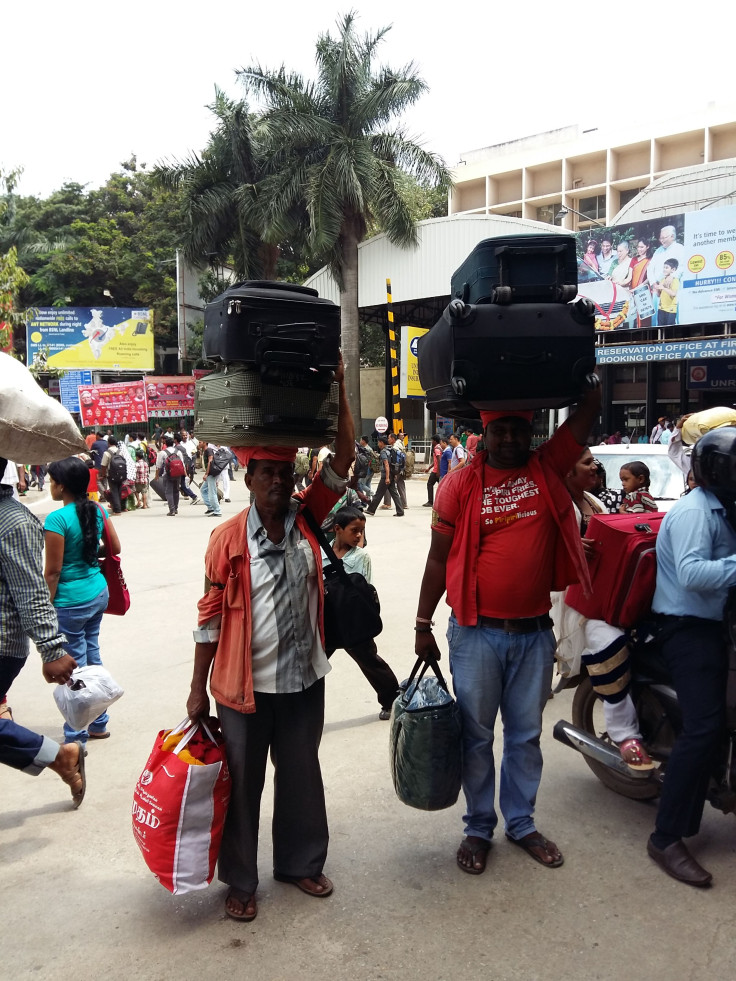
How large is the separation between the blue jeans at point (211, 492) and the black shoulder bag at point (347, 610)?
13.1m

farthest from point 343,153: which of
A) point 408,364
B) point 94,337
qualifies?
point 94,337

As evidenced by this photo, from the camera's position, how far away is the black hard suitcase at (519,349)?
273 centimetres

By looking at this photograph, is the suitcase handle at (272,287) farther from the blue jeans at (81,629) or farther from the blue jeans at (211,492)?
the blue jeans at (211,492)

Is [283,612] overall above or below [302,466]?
above

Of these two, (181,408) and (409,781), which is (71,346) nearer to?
(181,408)

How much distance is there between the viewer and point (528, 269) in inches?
110

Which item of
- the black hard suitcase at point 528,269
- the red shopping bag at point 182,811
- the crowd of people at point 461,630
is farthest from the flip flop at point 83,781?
the black hard suitcase at point 528,269

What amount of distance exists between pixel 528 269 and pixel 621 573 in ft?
4.59

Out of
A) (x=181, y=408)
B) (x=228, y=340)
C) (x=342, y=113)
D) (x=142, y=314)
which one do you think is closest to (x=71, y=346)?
(x=142, y=314)

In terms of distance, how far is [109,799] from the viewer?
12.7 ft

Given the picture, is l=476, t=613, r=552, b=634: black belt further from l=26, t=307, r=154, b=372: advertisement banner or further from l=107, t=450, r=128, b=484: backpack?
l=26, t=307, r=154, b=372: advertisement banner

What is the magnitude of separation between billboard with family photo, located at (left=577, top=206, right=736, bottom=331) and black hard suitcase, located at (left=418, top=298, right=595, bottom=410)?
16084mm

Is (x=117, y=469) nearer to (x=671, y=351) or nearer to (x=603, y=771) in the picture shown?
(x=671, y=351)

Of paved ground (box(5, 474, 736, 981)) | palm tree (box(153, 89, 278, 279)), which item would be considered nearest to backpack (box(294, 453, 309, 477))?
paved ground (box(5, 474, 736, 981))
